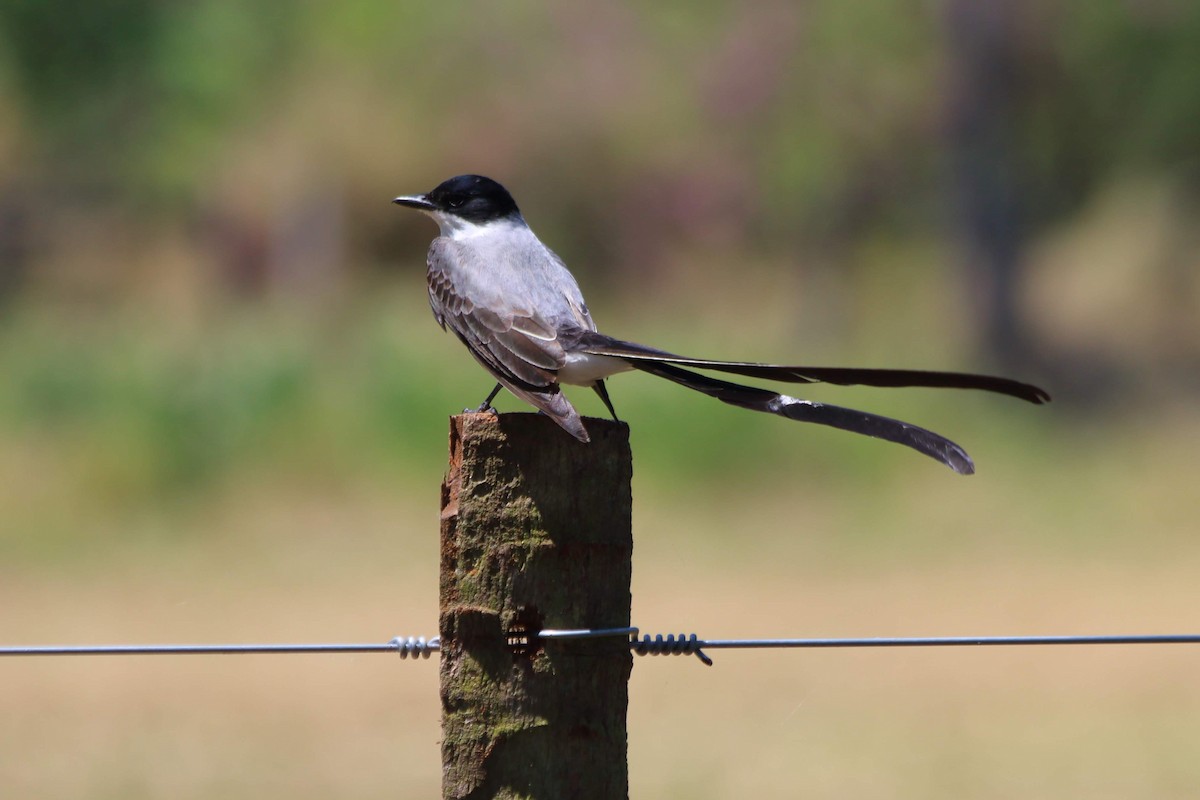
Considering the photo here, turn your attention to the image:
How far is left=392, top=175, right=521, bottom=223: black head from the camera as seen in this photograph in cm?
512

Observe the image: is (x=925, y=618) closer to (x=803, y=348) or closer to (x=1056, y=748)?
(x=1056, y=748)

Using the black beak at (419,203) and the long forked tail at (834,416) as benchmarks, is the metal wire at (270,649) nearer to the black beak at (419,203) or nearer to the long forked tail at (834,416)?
the long forked tail at (834,416)

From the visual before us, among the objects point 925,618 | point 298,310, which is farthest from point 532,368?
point 298,310

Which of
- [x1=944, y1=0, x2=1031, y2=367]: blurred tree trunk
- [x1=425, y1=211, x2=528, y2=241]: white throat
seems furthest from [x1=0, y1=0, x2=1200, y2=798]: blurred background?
[x1=425, y1=211, x2=528, y2=241]: white throat

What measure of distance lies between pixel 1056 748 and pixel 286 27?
63.7ft

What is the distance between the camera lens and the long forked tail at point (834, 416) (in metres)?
2.67

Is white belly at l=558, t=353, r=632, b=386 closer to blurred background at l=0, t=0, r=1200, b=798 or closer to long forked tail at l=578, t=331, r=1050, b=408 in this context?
long forked tail at l=578, t=331, r=1050, b=408

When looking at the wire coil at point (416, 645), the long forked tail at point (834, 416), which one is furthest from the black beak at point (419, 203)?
the wire coil at point (416, 645)

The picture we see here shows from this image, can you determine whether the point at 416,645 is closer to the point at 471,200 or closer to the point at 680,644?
the point at 680,644

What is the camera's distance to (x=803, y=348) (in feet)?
66.1

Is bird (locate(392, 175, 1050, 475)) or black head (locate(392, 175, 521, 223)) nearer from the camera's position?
bird (locate(392, 175, 1050, 475))

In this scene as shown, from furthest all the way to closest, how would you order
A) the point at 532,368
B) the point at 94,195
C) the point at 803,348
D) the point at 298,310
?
the point at 94,195, the point at 298,310, the point at 803,348, the point at 532,368

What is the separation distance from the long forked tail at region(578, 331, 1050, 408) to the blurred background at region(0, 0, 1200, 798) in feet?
19.1

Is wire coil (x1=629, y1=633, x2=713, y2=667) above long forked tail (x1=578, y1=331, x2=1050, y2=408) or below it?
below
